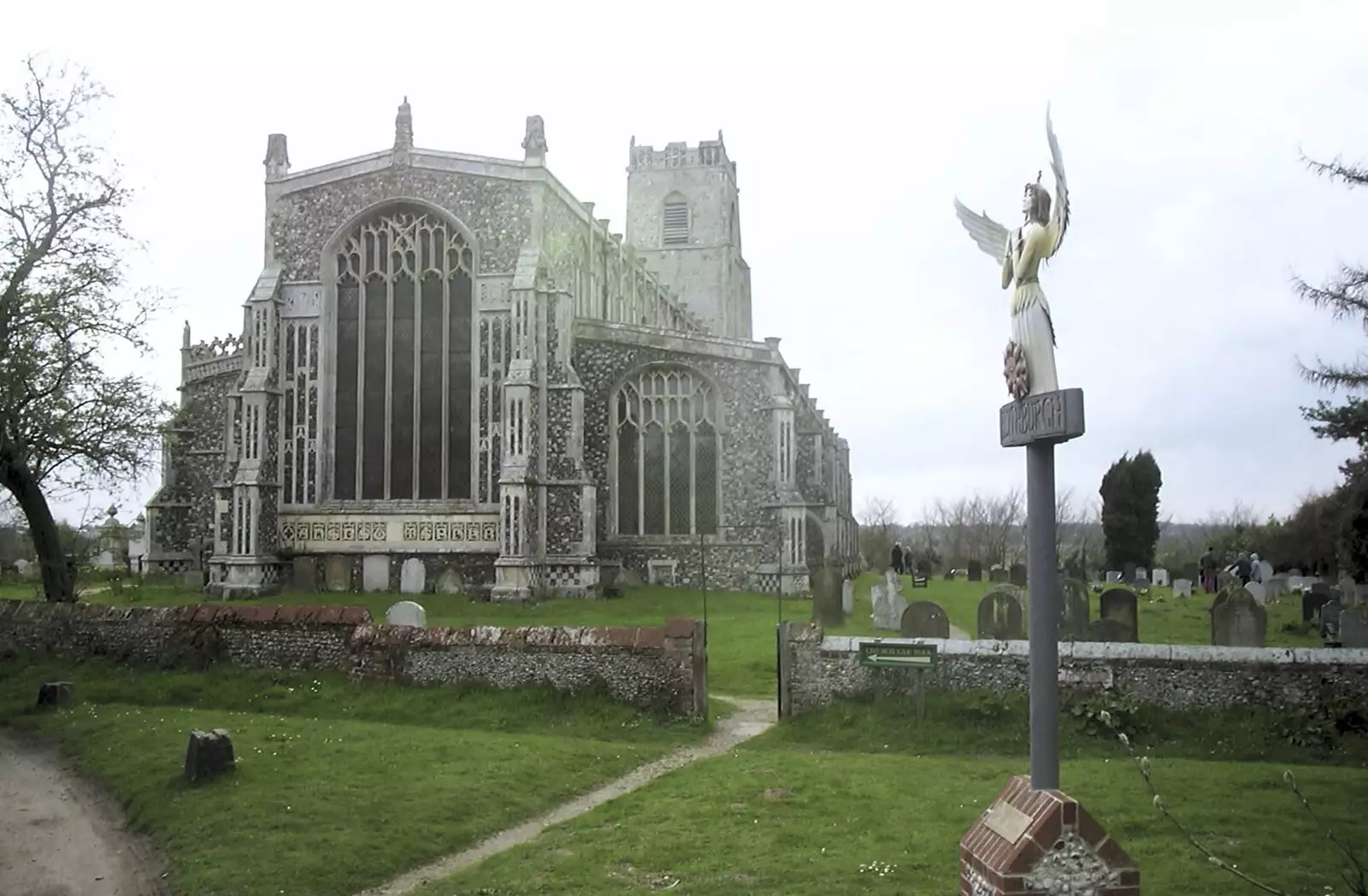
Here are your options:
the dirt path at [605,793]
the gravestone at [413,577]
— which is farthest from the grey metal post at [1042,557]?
the gravestone at [413,577]

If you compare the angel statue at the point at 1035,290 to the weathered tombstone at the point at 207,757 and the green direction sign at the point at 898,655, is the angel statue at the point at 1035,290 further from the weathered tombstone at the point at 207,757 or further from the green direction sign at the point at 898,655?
the weathered tombstone at the point at 207,757

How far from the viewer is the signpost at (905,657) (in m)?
11.2

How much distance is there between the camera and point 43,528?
1847 cm

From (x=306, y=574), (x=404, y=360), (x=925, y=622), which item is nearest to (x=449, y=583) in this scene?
(x=306, y=574)

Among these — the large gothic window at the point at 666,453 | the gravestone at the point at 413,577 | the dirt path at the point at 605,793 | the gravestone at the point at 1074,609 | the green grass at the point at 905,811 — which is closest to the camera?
the green grass at the point at 905,811

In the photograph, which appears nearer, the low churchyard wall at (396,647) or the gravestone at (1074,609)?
the low churchyard wall at (396,647)

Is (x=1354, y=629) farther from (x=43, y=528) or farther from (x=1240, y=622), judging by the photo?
Result: (x=43, y=528)

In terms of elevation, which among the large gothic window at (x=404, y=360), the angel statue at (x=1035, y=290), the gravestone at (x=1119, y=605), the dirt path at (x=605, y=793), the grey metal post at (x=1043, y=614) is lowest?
the dirt path at (x=605, y=793)

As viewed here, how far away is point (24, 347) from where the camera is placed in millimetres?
16766

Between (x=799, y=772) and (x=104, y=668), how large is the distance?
1025cm

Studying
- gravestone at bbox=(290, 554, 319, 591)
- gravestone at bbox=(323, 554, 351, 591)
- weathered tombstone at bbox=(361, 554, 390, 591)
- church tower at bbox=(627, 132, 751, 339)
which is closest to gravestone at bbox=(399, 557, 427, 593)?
weathered tombstone at bbox=(361, 554, 390, 591)

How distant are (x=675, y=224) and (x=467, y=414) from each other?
2400 centimetres

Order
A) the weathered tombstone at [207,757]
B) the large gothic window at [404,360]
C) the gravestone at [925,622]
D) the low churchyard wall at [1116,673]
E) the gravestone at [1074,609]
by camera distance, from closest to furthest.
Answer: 1. the weathered tombstone at [207,757]
2. the low churchyard wall at [1116,673]
3. the gravestone at [925,622]
4. the gravestone at [1074,609]
5. the large gothic window at [404,360]

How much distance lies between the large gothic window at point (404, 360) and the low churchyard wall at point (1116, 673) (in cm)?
1490
